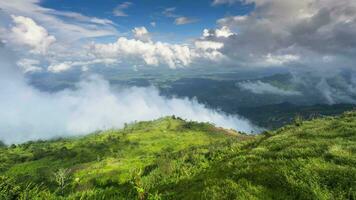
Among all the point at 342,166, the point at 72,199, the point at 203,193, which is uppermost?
the point at 342,166

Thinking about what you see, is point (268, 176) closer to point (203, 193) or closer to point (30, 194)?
point (203, 193)

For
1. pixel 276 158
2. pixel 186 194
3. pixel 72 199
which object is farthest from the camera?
pixel 276 158

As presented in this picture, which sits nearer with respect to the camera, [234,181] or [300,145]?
[234,181]

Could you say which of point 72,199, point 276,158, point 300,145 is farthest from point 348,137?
point 72,199

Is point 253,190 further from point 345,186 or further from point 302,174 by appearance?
point 345,186

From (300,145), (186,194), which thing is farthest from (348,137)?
(186,194)

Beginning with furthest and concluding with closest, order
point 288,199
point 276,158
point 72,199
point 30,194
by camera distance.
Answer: point 276,158 < point 72,199 < point 30,194 < point 288,199

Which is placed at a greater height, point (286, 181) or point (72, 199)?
point (286, 181)

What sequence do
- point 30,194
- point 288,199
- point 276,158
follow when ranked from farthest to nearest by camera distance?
point 276,158, point 30,194, point 288,199

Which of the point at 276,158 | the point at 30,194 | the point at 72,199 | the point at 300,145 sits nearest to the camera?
the point at 30,194
